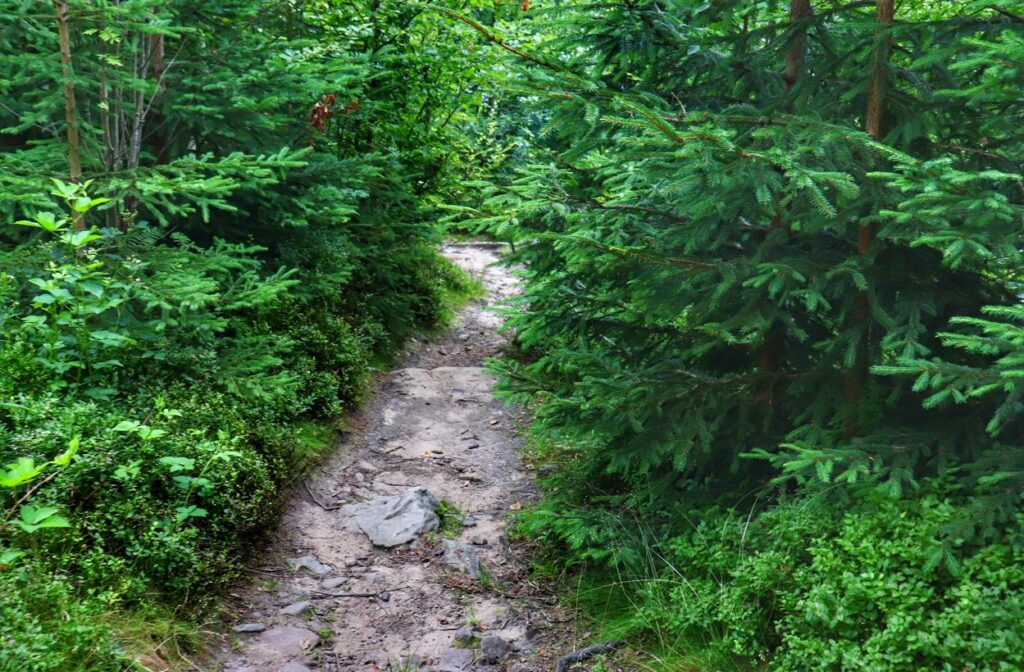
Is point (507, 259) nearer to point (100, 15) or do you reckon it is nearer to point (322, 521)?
point (322, 521)

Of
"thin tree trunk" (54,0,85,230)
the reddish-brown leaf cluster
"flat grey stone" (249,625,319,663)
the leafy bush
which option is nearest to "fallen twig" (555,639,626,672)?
"flat grey stone" (249,625,319,663)

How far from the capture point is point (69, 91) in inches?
200

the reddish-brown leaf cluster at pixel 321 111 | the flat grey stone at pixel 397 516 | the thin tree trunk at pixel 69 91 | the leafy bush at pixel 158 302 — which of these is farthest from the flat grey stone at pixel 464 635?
the reddish-brown leaf cluster at pixel 321 111

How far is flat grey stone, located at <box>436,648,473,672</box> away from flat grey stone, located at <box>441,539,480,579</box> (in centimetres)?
85

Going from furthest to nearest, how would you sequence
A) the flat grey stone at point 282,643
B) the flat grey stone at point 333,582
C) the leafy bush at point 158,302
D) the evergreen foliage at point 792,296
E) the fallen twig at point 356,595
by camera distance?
the flat grey stone at point 333,582
the fallen twig at point 356,595
the flat grey stone at point 282,643
the leafy bush at point 158,302
the evergreen foliage at point 792,296

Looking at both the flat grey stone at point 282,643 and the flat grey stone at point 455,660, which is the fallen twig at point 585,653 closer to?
the flat grey stone at point 455,660

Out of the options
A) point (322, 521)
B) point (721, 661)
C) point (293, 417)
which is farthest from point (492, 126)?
point (721, 661)

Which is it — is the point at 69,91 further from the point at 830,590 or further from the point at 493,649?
the point at 830,590

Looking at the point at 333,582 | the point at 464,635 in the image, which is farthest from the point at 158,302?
the point at 464,635

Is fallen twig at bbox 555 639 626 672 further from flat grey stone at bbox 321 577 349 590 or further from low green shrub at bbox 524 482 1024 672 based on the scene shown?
flat grey stone at bbox 321 577 349 590

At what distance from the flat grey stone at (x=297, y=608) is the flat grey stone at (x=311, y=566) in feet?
1.23

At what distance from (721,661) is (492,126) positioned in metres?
11.9

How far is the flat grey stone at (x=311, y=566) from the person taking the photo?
5438 millimetres

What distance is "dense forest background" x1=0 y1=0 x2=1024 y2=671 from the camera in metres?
3.49
